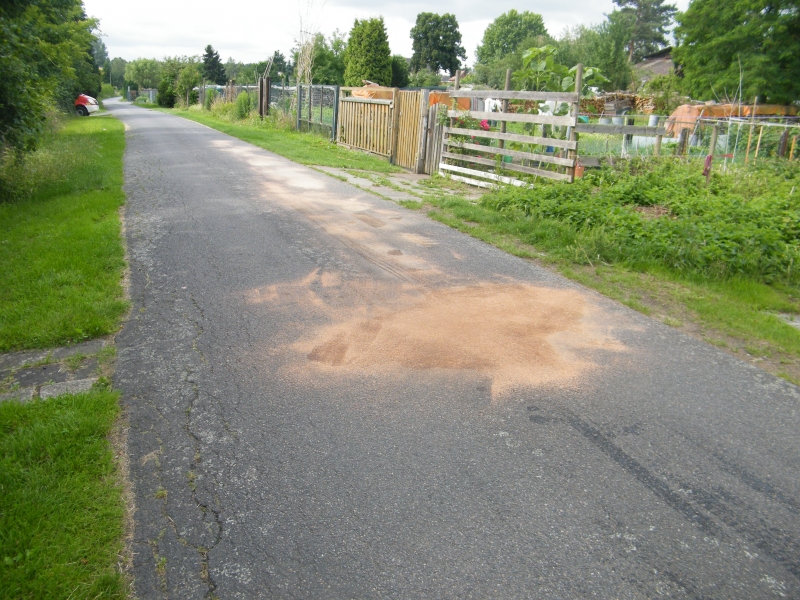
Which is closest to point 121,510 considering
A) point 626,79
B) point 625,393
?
point 625,393

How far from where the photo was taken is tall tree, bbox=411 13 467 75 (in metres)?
85.1

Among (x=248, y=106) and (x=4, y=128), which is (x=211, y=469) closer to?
(x=4, y=128)

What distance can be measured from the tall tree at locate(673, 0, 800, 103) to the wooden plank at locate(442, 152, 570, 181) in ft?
67.5

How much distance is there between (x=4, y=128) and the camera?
30.7 feet

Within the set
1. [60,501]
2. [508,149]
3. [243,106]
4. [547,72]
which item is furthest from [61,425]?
[243,106]

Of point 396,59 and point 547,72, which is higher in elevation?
point 396,59

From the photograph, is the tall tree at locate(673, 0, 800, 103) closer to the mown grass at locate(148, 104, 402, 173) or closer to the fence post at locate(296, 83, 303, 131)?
the fence post at locate(296, 83, 303, 131)

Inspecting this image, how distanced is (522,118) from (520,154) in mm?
668

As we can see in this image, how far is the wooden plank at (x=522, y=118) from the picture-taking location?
10.7m

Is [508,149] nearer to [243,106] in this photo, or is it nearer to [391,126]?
[391,126]

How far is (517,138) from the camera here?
11.9m

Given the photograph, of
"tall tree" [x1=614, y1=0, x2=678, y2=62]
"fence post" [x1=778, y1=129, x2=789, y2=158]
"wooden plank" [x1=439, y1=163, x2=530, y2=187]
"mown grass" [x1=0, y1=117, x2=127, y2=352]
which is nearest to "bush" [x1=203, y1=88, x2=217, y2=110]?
"mown grass" [x1=0, y1=117, x2=127, y2=352]

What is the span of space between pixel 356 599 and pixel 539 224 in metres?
7.18

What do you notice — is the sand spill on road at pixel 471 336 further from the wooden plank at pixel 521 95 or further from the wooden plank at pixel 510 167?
the wooden plank at pixel 521 95
